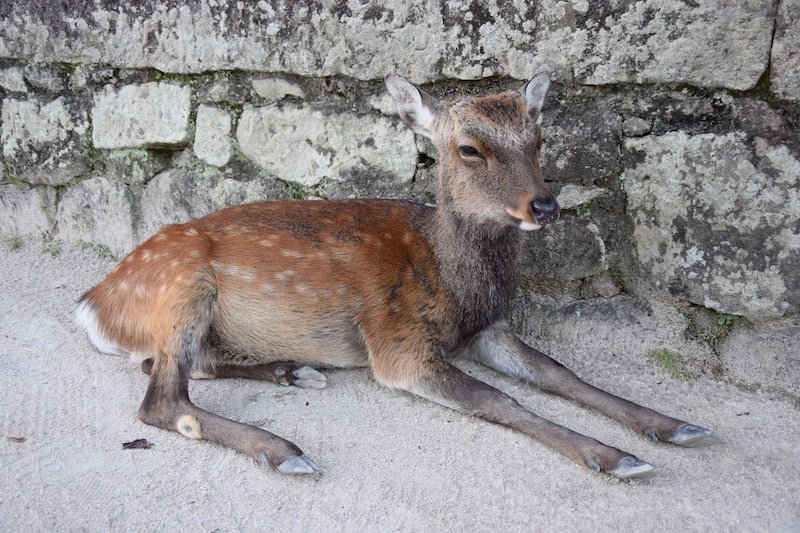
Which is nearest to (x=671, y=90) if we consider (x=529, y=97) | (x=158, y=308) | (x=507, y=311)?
(x=529, y=97)

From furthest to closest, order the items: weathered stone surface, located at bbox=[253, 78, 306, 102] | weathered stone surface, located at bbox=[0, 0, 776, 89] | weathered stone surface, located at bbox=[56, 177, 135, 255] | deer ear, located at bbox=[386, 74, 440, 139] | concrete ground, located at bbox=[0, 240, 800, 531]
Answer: weathered stone surface, located at bbox=[56, 177, 135, 255], weathered stone surface, located at bbox=[253, 78, 306, 102], deer ear, located at bbox=[386, 74, 440, 139], weathered stone surface, located at bbox=[0, 0, 776, 89], concrete ground, located at bbox=[0, 240, 800, 531]

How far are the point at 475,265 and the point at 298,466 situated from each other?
1239 millimetres

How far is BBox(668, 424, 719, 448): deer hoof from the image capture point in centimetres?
316

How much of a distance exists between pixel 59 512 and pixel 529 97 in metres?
2.50

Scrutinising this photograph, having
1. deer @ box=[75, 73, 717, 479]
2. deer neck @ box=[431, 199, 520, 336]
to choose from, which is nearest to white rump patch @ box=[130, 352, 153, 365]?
deer @ box=[75, 73, 717, 479]

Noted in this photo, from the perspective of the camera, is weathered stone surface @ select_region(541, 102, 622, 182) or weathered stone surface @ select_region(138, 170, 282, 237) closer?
weathered stone surface @ select_region(541, 102, 622, 182)

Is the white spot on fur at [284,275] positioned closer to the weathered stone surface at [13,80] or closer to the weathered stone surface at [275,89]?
the weathered stone surface at [275,89]

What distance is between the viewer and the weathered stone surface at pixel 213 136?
14.4 ft

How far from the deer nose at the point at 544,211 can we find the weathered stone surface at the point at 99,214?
103 inches

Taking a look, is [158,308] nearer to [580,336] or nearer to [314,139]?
[314,139]

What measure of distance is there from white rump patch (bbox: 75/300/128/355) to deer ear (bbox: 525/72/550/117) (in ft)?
7.36

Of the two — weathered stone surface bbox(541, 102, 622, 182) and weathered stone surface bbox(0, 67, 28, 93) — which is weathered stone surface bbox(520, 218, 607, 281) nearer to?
weathered stone surface bbox(541, 102, 622, 182)

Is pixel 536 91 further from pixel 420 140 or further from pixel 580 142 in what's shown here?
pixel 420 140

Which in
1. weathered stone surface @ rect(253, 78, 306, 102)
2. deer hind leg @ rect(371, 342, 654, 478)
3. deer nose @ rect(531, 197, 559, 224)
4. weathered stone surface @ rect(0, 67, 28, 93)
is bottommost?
deer hind leg @ rect(371, 342, 654, 478)
